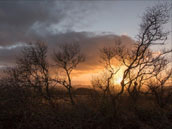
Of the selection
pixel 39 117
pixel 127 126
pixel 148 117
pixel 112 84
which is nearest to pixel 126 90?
pixel 112 84

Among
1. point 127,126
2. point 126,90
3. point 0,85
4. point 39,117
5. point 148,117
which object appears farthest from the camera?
point 126,90

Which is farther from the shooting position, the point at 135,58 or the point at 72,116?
the point at 135,58

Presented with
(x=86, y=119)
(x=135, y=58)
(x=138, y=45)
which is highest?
(x=138, y=45)

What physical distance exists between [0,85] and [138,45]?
1082 centimetres

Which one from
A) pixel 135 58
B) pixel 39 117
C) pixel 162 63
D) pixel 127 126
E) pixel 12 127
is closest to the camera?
pixel 12 127

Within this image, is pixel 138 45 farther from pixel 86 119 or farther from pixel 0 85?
pixel 0 85

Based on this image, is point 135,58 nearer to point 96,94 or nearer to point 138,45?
point 138,45

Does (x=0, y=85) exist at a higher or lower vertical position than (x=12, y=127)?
higher

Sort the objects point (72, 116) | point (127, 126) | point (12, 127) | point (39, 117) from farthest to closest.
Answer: point (127, 126) < point (72, 116) < point (39, 117) < point (12, 127)

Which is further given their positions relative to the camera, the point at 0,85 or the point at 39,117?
the point at 0,85

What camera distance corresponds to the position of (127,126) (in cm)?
879

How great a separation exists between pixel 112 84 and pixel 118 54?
12.2 ft

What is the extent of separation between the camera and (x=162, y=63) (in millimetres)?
14898

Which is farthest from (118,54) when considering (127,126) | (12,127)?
(12,127)
